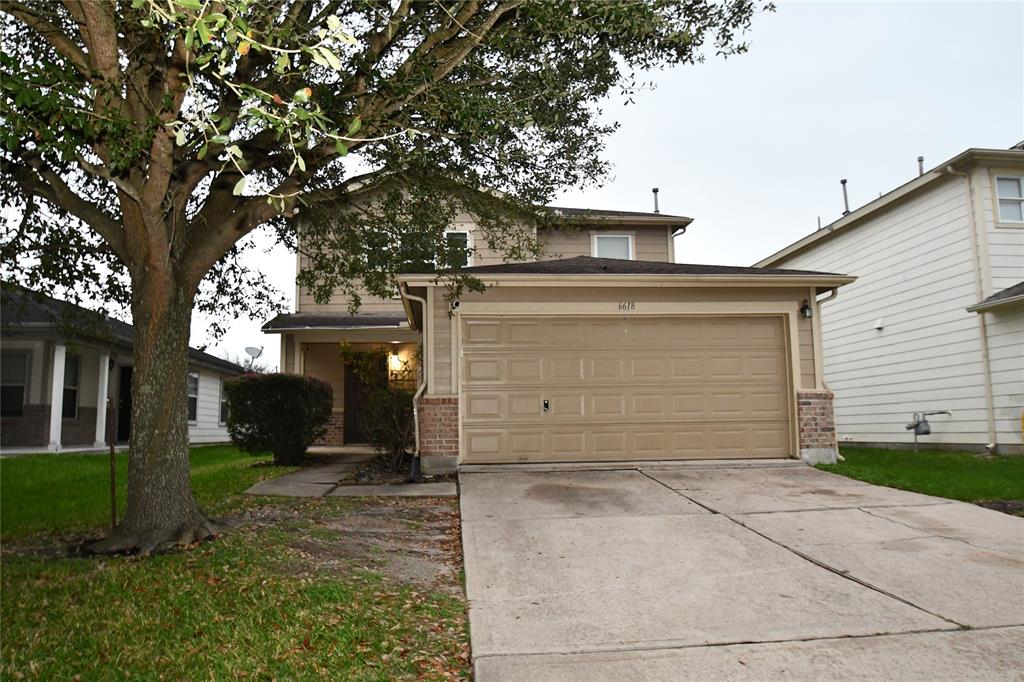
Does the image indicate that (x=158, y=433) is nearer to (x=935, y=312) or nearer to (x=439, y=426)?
(x=439, y=426)

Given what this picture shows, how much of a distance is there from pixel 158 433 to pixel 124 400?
15446mm

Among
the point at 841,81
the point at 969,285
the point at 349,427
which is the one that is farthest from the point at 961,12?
the point at 349,427

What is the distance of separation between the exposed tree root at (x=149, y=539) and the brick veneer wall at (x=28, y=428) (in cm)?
1011

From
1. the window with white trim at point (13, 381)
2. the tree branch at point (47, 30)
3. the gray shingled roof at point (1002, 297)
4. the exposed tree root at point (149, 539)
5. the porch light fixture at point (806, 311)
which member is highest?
the tree branch at point (47, 30)

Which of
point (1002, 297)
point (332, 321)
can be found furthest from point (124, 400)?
point (1002, 297)

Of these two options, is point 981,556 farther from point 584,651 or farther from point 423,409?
point 423,409

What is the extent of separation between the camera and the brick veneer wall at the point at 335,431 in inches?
632

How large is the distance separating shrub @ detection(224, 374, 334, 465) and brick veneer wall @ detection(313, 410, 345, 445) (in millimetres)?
4310

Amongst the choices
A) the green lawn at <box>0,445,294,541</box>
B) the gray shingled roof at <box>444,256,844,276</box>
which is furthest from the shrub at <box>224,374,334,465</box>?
the gray shingled roof at <box>444,256,844,276</box>

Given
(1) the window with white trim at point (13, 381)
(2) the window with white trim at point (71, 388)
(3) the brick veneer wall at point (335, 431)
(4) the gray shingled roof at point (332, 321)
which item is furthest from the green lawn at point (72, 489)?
(4) the gray shingled roof at point (332, 321)

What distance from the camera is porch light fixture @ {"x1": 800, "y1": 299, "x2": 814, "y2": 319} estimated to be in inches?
402

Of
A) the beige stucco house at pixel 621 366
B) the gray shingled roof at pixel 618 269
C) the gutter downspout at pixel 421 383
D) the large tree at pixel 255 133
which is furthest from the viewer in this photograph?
the gray shingled roof at pixel 618 269

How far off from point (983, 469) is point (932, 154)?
10.9 metres

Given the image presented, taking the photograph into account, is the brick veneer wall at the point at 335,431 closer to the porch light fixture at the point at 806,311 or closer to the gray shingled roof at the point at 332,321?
the gray shingled roof at the point at 332,321
